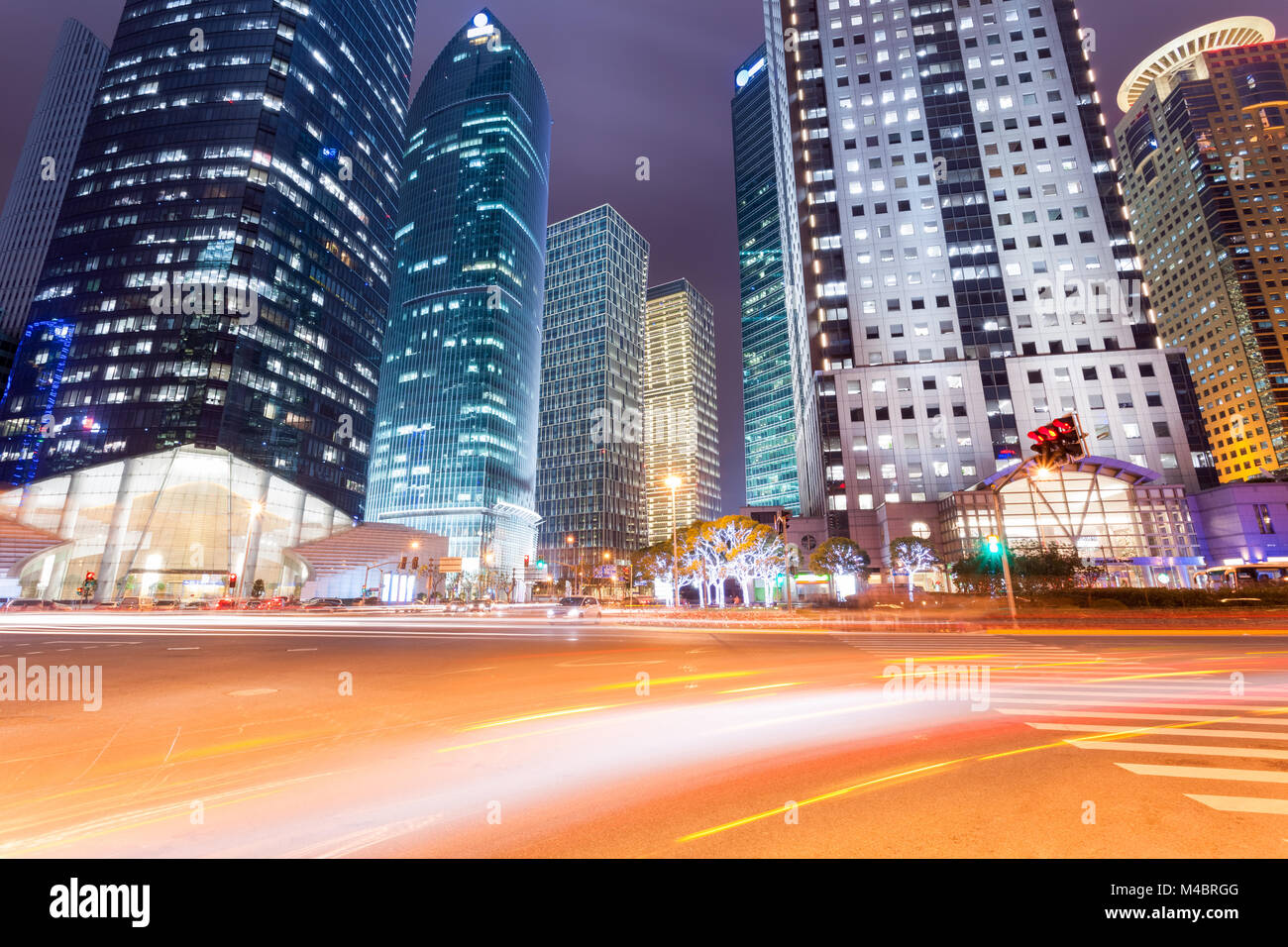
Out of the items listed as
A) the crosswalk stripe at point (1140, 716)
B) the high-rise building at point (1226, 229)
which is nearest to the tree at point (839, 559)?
the crosswalk stripe at point (1140, 716)

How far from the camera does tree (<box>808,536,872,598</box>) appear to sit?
199ft

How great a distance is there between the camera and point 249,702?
10.3 meters

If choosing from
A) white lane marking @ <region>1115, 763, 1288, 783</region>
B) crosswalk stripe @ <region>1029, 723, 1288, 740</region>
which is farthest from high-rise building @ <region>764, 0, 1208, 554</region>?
white lane marking @ <region>1115, 763, 1288, 783</region>

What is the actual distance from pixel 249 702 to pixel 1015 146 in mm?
109230

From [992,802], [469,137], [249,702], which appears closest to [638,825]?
[992,802]

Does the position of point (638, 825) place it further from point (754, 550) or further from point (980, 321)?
point (980, 321)

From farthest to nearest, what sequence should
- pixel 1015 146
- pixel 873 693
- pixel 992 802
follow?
1. pixel 1015 146
2. pixel 873 693
3. pixel 992 802

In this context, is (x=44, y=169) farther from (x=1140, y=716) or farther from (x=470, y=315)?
(x=1140, y=716)

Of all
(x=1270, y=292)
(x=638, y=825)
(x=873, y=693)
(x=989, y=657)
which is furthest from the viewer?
(x=1270, y=292)

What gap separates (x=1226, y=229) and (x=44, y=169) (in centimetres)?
29390

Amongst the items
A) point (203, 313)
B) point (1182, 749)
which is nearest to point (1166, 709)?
point (1182, 749)

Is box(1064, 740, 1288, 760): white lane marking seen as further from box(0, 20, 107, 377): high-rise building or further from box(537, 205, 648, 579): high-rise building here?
box(0, 20, 107, 377): high-rise building

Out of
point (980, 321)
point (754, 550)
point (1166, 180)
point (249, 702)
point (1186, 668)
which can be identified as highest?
point (1166, 180)

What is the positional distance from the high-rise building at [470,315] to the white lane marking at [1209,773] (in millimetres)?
123085
